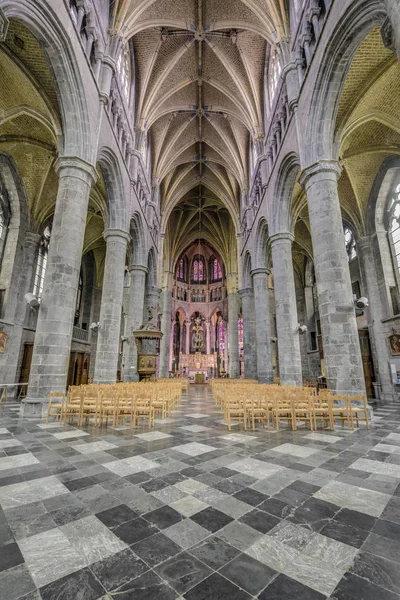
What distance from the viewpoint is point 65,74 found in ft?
29.5

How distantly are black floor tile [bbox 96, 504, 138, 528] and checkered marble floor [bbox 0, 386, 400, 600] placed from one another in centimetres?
2

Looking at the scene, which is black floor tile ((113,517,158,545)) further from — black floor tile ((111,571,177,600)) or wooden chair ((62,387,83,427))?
wooden chair ((62,387,83,427))

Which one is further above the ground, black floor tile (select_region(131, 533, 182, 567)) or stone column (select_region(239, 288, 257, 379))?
stone column (select_region(239, 288, 257, 379))

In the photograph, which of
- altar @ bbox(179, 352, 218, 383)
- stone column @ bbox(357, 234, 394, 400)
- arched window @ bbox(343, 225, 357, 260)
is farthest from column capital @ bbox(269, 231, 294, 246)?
altar @ bbox(179, 352, 218, 383)

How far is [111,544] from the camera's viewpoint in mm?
2021

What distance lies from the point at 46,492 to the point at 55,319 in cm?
583

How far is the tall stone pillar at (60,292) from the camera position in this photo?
7.51 metres

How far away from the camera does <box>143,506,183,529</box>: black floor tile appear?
230 cm

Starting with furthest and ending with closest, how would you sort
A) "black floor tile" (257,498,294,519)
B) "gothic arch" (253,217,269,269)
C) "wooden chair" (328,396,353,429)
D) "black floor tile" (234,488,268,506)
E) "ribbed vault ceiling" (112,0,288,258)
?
"gothic arch" (253,217,269,269)
"ribbed vault ceiling" (112,0,288,258)
"wooden chair" (328,396,353,429)
"black floor tile" (234,488,268,506)
"black floor tile" (257,498,294,519)

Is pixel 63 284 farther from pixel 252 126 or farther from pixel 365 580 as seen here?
pixel 252 126

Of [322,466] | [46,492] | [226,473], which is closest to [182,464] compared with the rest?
[226,473]

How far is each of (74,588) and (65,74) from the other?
12180mm

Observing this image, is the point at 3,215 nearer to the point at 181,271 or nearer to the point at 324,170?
the point at 324,170

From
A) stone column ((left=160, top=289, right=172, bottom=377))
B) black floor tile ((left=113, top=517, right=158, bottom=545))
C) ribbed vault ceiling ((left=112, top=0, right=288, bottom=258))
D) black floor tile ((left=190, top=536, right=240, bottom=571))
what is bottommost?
black floor tile ((left=190, top=536, right=240, bottom=571))
